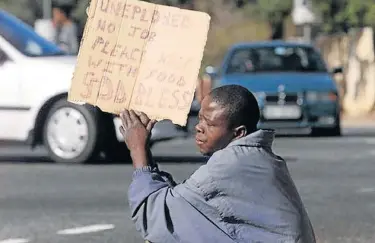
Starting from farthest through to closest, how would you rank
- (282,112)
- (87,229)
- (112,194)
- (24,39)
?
(282,112), (24,39), (112,194), (87,229)

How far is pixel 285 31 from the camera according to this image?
44.6 m

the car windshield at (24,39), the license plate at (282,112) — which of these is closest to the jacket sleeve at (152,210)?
the car windshield at (24,39)

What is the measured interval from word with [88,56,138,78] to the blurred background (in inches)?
157

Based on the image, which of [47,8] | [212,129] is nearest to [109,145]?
[212,129]

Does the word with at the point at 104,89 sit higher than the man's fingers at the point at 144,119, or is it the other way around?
the word with at the point at 104,89

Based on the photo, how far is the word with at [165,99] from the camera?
5.15 metres

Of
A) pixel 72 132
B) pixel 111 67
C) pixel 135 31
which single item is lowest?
pixel 72 132

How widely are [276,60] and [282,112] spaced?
137cm

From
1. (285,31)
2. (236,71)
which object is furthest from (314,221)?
(285,31)

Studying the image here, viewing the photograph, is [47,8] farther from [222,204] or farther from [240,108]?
[222,204]

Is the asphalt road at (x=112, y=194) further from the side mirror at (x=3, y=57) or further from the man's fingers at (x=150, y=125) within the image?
the man's fingers at (x=150, y=125)

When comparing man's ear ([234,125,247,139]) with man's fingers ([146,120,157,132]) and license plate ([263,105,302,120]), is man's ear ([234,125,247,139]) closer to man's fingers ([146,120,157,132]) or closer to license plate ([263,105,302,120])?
man's fingers ([146,120,157,132])

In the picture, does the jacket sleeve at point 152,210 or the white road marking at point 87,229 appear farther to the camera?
the white road marking at point 87,229

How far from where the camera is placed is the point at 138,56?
17.3 feet
